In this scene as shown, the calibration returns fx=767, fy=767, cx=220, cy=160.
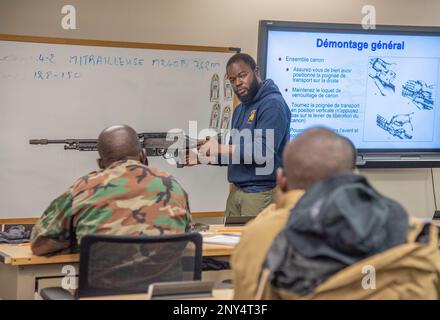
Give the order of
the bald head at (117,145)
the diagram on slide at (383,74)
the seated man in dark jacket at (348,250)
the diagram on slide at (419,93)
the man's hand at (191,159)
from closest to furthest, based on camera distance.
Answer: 1. the seated man in dark jacket at (348,250)
2. the bald head at (117,145)
3. the man's hand at (191,159)
4. the diagram on slide at (383,74)
5. the diagram on slide at (419,93)

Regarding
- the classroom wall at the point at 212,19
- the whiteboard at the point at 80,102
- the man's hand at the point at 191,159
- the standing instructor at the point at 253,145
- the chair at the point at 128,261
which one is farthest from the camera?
the classroom wall at the point at 212,19

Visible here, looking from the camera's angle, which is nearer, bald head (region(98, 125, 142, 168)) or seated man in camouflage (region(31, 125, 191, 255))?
seated man in camouflage (region(31, 125, 191, 255))

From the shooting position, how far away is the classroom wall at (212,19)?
5.41 m

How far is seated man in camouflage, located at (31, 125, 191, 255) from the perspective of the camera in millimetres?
3074

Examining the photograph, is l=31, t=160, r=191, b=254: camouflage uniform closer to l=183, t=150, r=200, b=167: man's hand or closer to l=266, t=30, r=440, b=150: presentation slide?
l=183, t=150, r=200, b=167: man's hand

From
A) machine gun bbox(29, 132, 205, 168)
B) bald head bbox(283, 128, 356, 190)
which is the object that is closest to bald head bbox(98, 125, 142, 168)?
bald head bbox(283, 128, 356, 190)

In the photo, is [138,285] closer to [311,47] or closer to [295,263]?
[295,263]

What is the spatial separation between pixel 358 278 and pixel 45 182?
12.7ft

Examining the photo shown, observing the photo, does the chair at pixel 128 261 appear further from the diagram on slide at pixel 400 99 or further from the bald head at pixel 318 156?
the diagram on slide at pixel 400 99

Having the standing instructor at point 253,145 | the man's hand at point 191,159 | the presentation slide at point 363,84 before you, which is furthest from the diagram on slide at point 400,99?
the man's hand at point 191,159

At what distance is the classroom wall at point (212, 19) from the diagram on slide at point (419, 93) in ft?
1.87

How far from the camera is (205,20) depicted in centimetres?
586
